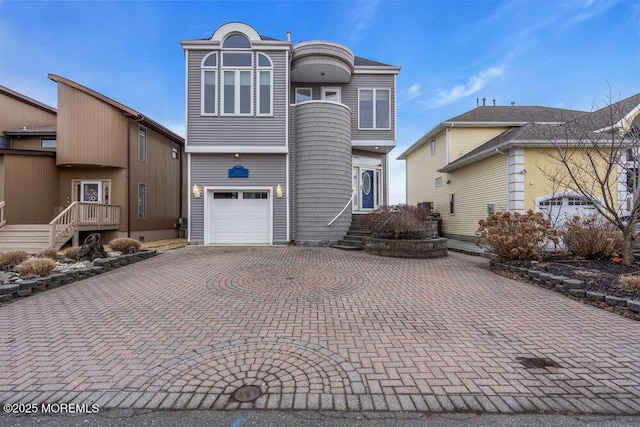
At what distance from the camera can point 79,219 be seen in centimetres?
1098

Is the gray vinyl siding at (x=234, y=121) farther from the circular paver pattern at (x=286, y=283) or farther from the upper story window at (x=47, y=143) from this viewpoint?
the upper story window at (x=47, y=143)

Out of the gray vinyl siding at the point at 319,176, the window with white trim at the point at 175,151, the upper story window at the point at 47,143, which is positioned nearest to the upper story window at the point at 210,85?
the gray vinyl siding at the point at 319,176

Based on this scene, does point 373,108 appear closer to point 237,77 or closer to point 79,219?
point 237,77

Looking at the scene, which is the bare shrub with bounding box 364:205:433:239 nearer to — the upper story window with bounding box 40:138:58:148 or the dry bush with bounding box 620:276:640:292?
the dry bush with bounding box 620:276:640:292

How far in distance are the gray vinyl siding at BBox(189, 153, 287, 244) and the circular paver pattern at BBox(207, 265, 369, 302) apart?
4.67 m

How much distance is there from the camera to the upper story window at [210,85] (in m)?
11.6

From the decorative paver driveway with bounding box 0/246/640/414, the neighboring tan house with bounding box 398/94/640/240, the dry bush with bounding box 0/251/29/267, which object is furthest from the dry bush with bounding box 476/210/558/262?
the dry bush with bounding box 0/251/29/267

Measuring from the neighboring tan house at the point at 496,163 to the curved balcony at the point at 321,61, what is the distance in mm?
6481

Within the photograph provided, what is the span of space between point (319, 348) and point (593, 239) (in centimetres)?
846

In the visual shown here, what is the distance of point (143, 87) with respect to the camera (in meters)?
18.4

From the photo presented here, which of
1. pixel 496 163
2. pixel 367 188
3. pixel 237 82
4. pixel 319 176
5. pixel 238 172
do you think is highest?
pixel 237 82

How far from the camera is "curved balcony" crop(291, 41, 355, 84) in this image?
12125 millimetres

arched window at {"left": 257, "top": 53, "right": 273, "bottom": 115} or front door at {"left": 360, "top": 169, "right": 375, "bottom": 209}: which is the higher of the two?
arched window at {"left": 257, "top": 53, "right": 273, "bottom": 115}
